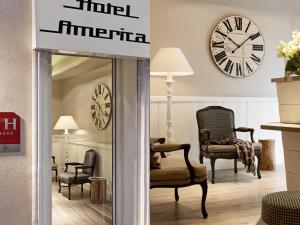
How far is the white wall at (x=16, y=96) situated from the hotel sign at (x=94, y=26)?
95 millimetres

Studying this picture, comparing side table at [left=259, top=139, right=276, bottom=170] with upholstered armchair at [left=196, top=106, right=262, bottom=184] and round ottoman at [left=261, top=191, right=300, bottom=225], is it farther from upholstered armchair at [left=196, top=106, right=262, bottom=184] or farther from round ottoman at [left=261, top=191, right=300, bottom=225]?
round ottoman at [left=261, top=191, right=300, bottom=225]

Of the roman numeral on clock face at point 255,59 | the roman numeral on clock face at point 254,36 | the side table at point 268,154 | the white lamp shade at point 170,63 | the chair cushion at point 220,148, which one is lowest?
the side table at point 268,154

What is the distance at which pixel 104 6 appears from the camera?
1.52 m

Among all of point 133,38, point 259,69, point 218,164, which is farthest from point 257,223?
point 259,69

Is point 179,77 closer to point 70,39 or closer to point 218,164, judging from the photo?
point 218,164

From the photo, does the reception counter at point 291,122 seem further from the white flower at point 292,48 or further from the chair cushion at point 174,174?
the chair cushion at point 174,174

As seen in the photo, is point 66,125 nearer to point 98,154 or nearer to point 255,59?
point 98,154

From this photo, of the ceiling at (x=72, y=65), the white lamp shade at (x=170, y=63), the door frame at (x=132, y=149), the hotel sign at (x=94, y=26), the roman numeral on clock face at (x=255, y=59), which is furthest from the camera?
the roman numeral on clock face at (x=255, y=59)

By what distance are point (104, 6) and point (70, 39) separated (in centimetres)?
21

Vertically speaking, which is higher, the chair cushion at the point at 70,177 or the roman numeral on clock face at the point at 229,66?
the roman numeral on clock face at the point at 229,66

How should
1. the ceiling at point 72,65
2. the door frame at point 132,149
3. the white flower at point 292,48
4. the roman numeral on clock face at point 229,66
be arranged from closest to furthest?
Result: the ceiling at point 72,65 < the door frame at point 132,149 < the white flower at point 292,48 < the roman numeral on clock face at point 229,66

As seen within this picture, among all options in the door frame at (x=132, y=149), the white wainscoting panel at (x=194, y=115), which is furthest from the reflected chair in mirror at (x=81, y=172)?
the white wainscoting panel at (x=194, y=115)

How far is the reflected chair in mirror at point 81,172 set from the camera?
1664 mm

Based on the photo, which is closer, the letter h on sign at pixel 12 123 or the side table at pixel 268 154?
the letter h on sign at pixel 12 123
